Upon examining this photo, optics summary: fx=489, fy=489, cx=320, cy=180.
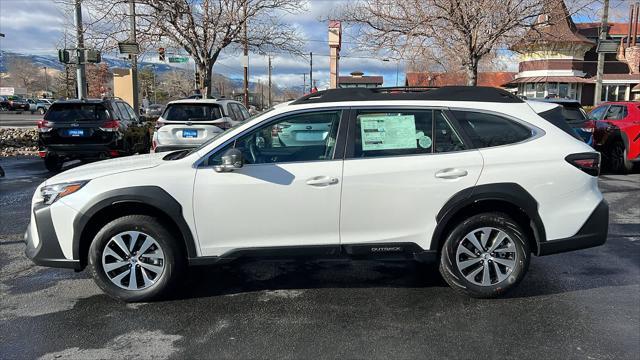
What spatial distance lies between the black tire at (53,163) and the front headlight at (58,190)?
26.8ft

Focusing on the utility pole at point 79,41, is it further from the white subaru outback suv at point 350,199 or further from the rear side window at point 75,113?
the white subaru outback suv at point 350,199

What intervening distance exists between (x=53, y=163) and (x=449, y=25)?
419 inches

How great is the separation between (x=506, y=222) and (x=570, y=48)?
34.8 m

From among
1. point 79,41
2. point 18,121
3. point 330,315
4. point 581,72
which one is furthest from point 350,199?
point 581,72

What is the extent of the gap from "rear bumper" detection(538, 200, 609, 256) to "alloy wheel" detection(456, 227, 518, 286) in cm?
29

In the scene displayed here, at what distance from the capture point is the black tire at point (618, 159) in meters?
11.2

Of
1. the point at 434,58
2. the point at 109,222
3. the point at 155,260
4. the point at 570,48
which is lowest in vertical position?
the point at 155,260

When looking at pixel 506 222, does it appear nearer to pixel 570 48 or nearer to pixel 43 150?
pixel 43 150

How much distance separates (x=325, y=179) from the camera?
4.02 meters

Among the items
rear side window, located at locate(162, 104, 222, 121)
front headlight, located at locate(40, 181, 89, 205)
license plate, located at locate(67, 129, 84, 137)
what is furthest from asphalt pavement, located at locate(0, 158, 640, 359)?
license plate, located at locate(67, 129, 84, 137)

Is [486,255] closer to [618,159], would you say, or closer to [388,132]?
[388,132]

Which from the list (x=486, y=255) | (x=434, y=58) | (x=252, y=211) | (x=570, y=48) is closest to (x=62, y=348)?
(x=252, y=211)

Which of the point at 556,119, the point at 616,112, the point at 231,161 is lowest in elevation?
the point at 231,161

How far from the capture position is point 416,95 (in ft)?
14.3
